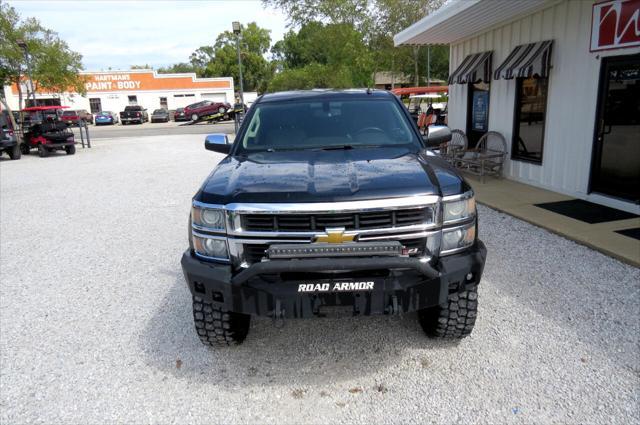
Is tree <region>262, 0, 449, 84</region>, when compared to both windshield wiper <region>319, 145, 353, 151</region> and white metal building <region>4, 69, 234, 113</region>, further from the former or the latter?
windshield wiper <region>319, 145, 353, 151</region>

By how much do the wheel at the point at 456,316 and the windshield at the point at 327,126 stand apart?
131 centimetres

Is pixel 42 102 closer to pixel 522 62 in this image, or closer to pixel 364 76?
pixel 364 76

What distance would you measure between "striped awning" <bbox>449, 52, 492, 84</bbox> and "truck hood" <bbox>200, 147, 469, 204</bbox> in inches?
283

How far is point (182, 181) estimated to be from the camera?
1101 centimetres

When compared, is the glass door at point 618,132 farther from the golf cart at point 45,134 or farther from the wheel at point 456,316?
the golf cart at point 45,134

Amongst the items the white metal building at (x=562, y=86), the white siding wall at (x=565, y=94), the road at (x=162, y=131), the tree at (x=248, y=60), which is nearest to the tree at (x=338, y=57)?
the road at (x=162, y=131)

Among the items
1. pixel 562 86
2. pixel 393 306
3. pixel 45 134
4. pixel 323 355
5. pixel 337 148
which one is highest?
pixel 562 86

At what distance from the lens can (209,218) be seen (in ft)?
9.72

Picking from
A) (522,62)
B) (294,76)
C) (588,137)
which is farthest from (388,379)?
(294,76)

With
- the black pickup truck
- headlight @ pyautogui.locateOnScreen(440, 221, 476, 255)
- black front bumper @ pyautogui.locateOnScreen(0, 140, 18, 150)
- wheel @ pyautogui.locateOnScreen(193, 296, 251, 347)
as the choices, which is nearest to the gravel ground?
wheel @ pyautogui.locateOnScreen(193, 296, 251, 347)

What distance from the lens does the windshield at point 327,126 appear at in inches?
158

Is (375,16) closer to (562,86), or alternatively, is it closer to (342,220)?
(562,86)

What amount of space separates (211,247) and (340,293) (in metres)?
0.85

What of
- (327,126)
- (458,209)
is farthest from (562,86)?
(458,209)
